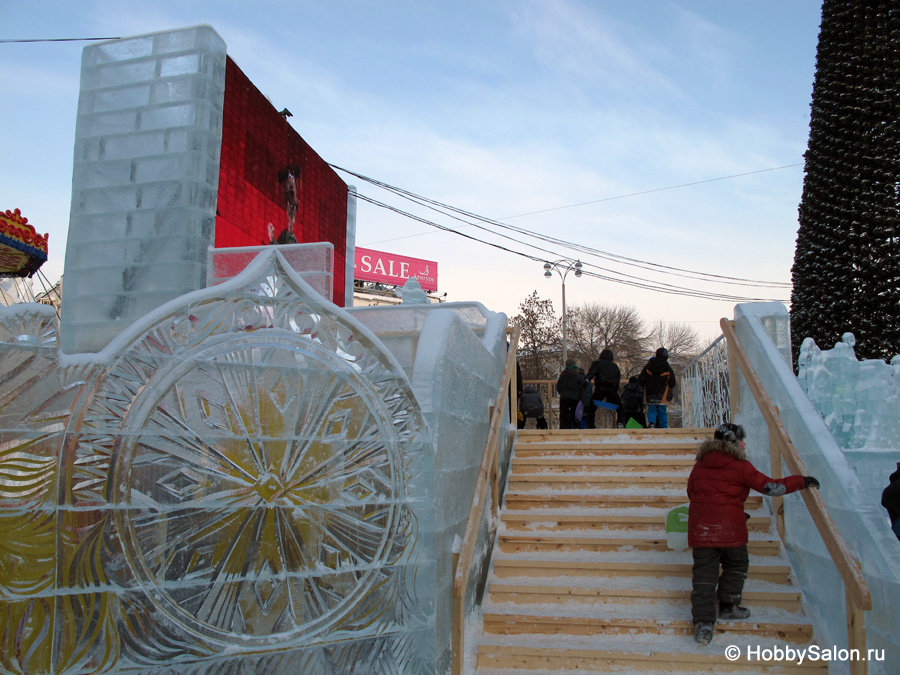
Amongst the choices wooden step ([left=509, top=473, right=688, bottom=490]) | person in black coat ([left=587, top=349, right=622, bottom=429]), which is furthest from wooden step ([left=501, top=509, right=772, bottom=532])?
person in black coat ([left=587, top=349, right=622, bottom=429])

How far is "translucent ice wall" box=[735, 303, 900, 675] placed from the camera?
345 centimetres

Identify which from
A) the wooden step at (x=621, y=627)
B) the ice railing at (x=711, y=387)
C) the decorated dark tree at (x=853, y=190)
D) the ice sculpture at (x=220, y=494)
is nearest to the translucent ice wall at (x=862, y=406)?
the ice railing at (x=711, y=387)

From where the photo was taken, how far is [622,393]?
884 cm

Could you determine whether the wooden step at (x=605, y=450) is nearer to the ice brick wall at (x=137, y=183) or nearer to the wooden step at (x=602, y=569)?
the wooden step at (x=602, y=569)

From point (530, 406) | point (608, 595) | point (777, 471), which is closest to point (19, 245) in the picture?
point (530, 406)

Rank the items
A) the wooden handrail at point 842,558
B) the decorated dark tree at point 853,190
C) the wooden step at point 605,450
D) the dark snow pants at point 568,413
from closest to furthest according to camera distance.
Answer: the wooden handrail at point 842,558 → the wooden step at point 605,450 → the decorated dark tree at point 853,190 → the dark snow pants at point 568,413

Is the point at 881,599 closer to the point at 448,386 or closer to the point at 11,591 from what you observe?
the point at 448,386

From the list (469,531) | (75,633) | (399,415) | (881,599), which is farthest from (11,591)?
(881,599)

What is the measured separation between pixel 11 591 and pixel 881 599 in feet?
13.6

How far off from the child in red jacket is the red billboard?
38.6 metres

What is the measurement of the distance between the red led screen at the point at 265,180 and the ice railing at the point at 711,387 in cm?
493

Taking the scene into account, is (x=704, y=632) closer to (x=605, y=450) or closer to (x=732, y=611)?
(x=732, y=611)

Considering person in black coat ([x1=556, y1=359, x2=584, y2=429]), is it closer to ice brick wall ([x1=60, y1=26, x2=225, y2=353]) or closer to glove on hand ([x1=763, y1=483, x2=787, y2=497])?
glove on hand ([x1=763, y1=483, x2=787, y2=497])

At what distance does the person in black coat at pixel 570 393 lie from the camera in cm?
880
